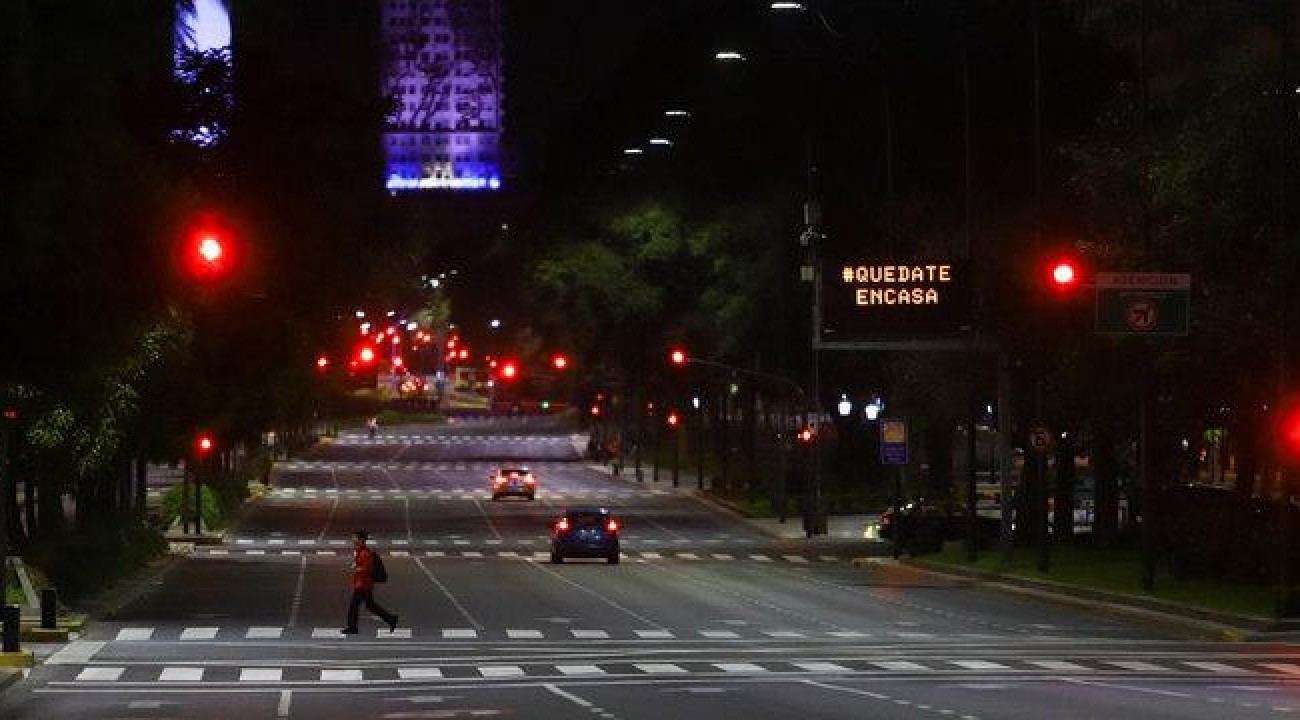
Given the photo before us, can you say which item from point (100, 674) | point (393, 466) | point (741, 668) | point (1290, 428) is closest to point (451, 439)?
point (393, 466)

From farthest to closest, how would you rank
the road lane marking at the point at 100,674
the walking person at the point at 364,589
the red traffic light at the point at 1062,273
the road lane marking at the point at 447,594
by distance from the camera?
1. the road lane marking at the point at 447,594
2. the walking person at the point at 364,589
3. the red traffic light at the point at 1062,273
4. the road lane marking at the point at 100,674

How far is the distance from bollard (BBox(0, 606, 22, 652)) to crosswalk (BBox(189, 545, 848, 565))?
35841mm

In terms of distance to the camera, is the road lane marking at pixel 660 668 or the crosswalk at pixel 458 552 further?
the crosswalk at pixel 458 552

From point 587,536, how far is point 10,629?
33.2 m

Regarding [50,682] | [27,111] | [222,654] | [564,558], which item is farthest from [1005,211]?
[27,111]

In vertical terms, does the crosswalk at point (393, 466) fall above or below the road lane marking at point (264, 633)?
above

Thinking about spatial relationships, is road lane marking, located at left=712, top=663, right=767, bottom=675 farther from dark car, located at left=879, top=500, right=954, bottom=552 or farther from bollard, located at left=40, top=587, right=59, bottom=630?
dark car, located at left=879, top=500, right=954, bottom=552

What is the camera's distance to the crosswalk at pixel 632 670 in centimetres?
3297

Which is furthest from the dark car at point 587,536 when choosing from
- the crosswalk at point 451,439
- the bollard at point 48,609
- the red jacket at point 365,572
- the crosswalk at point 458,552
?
the crosswalk at point 451,439

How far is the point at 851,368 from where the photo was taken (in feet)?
307

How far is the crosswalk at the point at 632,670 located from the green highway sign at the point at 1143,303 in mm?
8665

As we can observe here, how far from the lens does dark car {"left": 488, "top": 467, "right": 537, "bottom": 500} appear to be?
10975 cm

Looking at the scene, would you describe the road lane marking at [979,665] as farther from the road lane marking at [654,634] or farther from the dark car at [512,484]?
the dark car at [512,484]

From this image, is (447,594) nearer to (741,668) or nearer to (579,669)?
(579,669)
